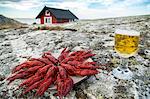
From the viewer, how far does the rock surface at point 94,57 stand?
2449mm

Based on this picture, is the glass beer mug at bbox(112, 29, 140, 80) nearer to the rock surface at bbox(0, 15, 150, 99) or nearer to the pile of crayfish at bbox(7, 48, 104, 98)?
the rock surface at bbox(0, 15, 150, 99)

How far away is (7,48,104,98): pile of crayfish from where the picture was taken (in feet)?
7.80

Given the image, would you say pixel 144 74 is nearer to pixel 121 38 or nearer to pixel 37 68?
pixel 121 38

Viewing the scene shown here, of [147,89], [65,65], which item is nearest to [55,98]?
[65,65]

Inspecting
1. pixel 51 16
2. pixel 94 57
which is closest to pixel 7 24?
pixel 94 57

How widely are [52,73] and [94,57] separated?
0.94m

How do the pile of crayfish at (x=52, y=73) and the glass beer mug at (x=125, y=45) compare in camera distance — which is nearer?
the pile of crayfish at (x=52, y=73)

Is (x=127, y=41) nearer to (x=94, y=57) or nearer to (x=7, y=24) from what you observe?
(x=94, y=57)

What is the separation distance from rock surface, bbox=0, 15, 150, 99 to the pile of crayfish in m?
0.09

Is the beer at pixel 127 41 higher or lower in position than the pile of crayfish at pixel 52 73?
higher

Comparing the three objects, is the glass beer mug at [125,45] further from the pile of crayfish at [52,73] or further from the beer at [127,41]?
the pile of crayfish at [52,73]

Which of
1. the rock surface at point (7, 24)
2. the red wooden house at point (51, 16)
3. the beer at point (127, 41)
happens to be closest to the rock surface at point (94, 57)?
the beer at point (127, 41)

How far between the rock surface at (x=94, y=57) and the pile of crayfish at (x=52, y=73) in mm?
87

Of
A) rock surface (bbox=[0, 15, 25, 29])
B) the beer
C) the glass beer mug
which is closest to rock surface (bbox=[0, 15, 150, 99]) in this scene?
the glass beer mug
